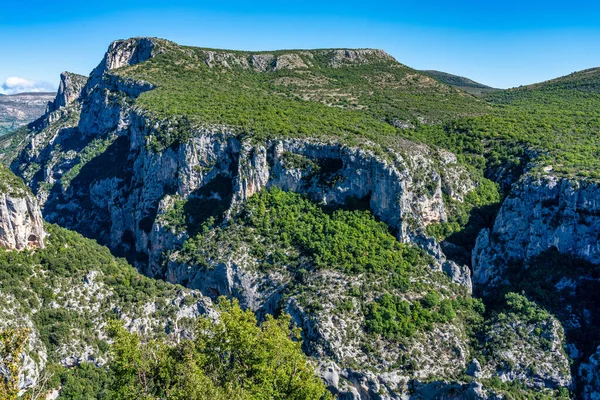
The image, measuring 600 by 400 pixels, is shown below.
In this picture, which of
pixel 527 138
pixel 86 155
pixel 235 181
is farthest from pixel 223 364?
pixel 86 155

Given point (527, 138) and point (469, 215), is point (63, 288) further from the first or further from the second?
point (527, 138)

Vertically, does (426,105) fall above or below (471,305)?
above

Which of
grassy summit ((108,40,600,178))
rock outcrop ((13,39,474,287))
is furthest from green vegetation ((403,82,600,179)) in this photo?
rock outcrop ((13,39,474,287))

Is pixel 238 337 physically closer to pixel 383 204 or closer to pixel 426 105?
pixel 383 204

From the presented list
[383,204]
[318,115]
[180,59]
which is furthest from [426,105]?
[180,59]

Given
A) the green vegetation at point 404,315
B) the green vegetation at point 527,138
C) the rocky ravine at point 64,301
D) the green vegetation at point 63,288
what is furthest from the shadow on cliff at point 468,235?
the green vegetation at point 63,288

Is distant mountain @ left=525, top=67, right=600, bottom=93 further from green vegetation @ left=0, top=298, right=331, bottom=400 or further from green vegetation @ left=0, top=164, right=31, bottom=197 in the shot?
green vegetation @ left=0, top=164, right=31, bottom=197
